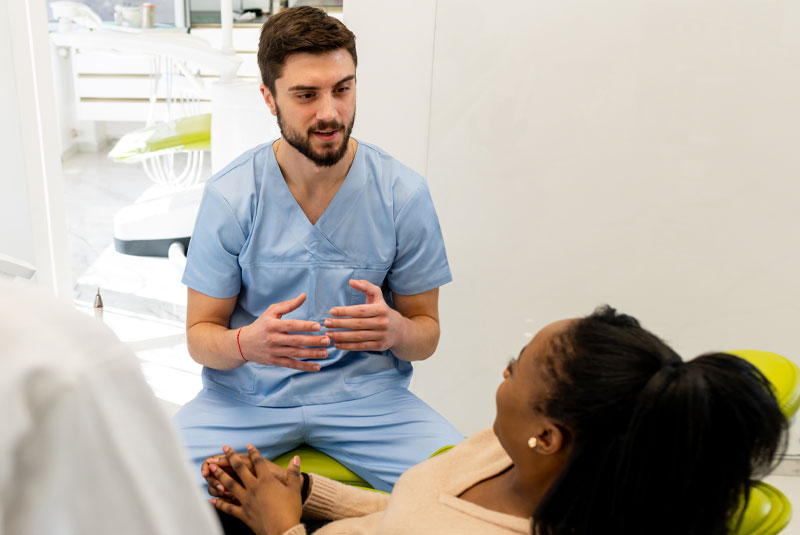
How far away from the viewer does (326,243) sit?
4.87 ft

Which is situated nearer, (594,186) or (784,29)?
(784,29)

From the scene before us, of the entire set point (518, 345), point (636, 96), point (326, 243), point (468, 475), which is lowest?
point (518, 345)

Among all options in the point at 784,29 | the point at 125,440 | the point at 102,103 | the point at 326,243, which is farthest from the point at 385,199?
the point at 102,103

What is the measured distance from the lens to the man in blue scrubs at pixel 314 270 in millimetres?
1416

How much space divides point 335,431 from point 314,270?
1.00ft

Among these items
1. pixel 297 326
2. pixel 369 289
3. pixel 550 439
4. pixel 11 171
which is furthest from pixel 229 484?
pixel 11 171

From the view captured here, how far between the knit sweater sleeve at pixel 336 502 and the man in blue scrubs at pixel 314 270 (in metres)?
0.17

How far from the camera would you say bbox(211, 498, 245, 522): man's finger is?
1.18m

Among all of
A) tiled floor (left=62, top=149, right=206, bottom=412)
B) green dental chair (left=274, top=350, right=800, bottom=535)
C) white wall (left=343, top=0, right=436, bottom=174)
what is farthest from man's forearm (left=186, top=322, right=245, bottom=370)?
green dental chair (left=274, top=350, right=800, bottom=535)

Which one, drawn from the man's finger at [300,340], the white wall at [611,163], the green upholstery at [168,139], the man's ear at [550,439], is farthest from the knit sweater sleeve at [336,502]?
the green upholstery at [168,139]

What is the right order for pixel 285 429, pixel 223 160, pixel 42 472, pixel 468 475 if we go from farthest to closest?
pixel 223 160, pixel 285 429, pixel 468 475, pixel 42 472

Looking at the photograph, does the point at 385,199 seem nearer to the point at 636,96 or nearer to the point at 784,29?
Result: the point at 636,96

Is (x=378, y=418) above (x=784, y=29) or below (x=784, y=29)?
below

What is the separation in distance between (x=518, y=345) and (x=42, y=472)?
1.86 metres
